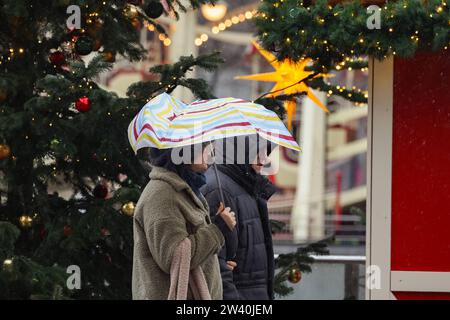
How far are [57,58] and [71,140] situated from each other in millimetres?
764

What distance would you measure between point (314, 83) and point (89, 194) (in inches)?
80.9

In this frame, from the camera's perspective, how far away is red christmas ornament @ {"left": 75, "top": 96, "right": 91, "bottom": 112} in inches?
305

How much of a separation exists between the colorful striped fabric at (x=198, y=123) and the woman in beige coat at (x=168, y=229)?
3.9 inches

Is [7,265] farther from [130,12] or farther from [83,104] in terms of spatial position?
[130,12]

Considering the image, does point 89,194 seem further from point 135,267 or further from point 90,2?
point 135,267

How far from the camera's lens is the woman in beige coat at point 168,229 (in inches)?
227

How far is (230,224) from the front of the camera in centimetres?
621

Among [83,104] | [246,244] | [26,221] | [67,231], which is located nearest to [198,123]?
[246,244]

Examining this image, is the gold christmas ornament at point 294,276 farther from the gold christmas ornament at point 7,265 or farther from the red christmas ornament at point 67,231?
the gold christmas ornament at point 7,265

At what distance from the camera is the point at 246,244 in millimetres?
6707

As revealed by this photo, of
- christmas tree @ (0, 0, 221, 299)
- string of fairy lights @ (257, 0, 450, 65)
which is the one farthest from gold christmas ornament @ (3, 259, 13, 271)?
string of fairy lights @ (257, 0, 450, 65)

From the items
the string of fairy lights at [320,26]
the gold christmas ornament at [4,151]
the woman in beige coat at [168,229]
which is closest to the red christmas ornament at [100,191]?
the gold christmas ornament at [4,151]

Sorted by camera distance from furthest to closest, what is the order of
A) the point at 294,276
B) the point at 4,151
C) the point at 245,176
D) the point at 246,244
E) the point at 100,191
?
the point at 294,276, the point at 100,191, the point at 4,151, the point at 245,176, the point at 246,244
